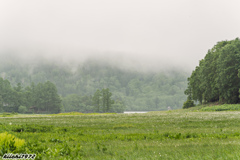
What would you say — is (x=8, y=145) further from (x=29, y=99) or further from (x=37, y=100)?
(x=37, y=100)

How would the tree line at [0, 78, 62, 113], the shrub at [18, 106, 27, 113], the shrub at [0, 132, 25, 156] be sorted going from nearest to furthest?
the shrub at [0, 132, 25, 156], the shrub at [18, 106, 27, 113], the tree line at [0, 78, 62, 113]

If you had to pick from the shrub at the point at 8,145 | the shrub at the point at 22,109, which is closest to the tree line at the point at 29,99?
the shrub at the point at 22,109

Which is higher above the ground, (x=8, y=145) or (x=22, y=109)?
(x=22, y=109)

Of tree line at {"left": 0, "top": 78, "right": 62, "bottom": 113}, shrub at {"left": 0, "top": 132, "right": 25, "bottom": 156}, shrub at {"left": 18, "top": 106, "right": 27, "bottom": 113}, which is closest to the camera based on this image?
shrub at {"left": 0, "top": 132, "right": 25, "bottom": 156}

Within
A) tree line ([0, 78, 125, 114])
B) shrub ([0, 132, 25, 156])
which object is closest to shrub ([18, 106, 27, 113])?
tree line ([0, 78, 125, 114])

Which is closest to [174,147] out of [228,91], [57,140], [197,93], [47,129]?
[57,140]

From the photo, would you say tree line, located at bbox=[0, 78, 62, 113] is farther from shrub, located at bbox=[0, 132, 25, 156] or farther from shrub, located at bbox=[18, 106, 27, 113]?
shrub, located at bbox=[0, 132, 25, 156]

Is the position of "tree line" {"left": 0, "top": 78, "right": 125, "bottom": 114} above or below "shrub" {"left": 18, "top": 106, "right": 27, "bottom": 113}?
above

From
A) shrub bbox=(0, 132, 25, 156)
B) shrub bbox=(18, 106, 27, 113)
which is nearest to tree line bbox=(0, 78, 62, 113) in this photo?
shrub bbox=(18, 106, 27, 113)

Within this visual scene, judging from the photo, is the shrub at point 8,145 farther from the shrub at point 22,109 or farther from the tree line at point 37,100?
the shrub at point 22,109

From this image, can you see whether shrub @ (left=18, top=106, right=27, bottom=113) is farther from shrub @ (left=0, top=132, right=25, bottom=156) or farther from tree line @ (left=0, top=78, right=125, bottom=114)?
shrub @ (left=0, top=132, right=25, bottom=156)

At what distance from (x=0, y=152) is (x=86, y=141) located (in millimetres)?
5921

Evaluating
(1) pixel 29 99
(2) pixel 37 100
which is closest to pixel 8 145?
(1) pixel 29 99

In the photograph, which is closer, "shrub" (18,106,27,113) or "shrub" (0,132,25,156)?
"shrub" (0,132,25,156)
